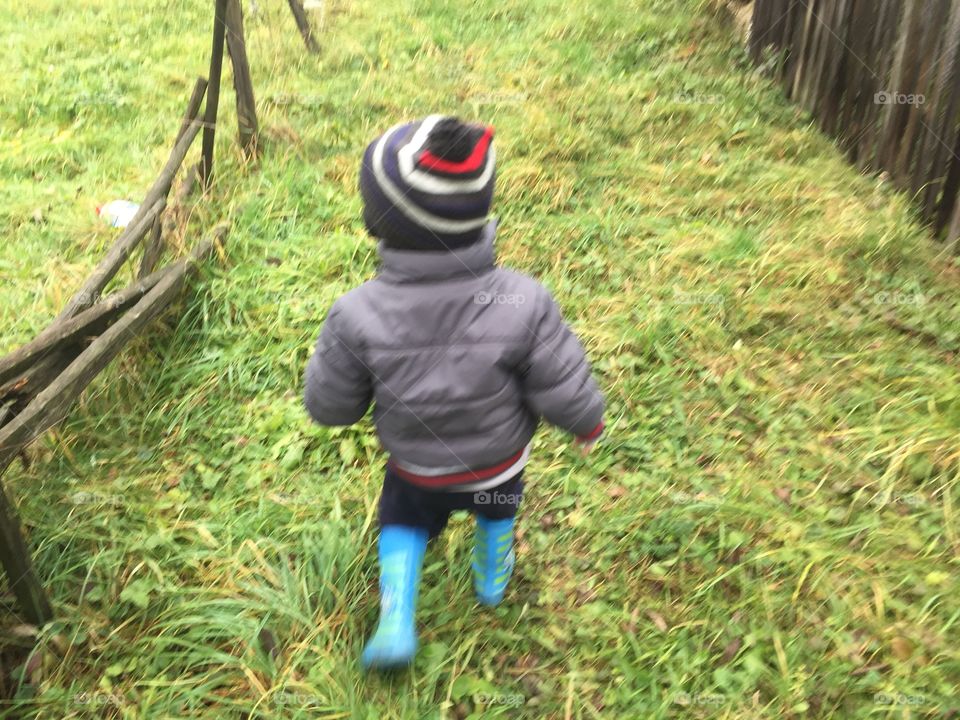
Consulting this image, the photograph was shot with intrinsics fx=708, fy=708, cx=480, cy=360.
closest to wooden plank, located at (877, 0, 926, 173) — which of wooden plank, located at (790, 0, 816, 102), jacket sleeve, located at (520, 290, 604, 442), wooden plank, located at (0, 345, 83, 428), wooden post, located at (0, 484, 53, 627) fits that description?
wooden plank, located at (790, 0, 816, 102)

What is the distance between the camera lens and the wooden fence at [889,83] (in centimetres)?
354

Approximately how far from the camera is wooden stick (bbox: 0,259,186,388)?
2400mm

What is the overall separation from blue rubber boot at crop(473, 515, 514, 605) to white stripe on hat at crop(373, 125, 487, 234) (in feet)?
3.04

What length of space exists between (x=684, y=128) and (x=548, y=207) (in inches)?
50.1

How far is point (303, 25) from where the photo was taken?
5.80 meters

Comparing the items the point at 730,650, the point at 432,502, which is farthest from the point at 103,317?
the point at 730,650

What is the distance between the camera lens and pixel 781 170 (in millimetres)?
4184

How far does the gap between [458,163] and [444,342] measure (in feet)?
1.31

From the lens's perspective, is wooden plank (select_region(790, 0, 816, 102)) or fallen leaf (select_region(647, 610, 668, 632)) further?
wooden plank (select_region(790, 0, 816, 102))

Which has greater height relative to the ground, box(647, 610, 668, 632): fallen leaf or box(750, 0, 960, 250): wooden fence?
box(750, 0, 960, 250): wooden fence

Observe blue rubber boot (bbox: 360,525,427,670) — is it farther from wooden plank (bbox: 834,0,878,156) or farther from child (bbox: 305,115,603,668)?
wooden plank (bbox: 834,0,878,156)

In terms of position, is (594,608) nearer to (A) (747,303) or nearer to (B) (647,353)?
(B) (647,353)

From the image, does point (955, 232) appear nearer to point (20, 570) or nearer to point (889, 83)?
point (889, 83)

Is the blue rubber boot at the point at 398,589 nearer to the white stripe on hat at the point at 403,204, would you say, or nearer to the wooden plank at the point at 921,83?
the white stripe on hat at the point at 403,204
